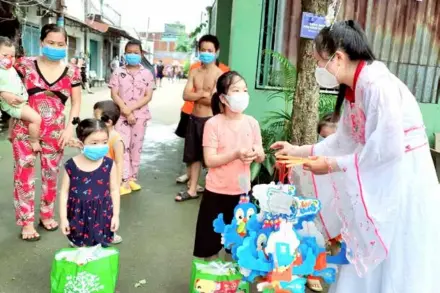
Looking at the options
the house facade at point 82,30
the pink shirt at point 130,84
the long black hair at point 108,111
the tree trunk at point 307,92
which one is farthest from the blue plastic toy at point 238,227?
the house facade at point 82,30

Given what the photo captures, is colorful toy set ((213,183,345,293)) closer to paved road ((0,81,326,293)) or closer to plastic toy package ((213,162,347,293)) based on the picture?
plastic toy package ((213,162,347,293))

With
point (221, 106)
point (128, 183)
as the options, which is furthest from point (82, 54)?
point (221, 106)

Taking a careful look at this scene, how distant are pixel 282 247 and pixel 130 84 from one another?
3262mm

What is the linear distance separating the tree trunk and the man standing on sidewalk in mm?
870

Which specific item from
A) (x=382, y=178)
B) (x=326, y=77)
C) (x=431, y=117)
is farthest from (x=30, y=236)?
(x=431, y=117)

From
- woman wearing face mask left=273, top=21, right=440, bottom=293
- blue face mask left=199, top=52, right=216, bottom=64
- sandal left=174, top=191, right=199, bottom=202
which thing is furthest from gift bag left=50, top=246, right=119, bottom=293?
blue face mask left=199, top=52, right=216, bottom=64

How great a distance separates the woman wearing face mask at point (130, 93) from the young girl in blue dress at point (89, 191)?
6.55 feet

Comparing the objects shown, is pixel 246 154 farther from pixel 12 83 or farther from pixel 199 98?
pixel 199 98

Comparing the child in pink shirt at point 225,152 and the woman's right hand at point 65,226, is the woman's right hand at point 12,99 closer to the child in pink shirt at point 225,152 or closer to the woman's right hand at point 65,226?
the woman's right hand at point 65,226

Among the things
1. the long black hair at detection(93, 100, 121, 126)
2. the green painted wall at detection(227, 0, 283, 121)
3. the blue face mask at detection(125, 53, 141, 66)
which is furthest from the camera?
the green painted wall at detection(227, 0, 283, 121)

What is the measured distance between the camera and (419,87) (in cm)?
588

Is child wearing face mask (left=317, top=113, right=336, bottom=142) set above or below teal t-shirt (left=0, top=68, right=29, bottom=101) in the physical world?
below

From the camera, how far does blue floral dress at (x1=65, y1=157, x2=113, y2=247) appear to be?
2.68 meters

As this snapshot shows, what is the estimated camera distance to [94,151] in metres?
2.62
